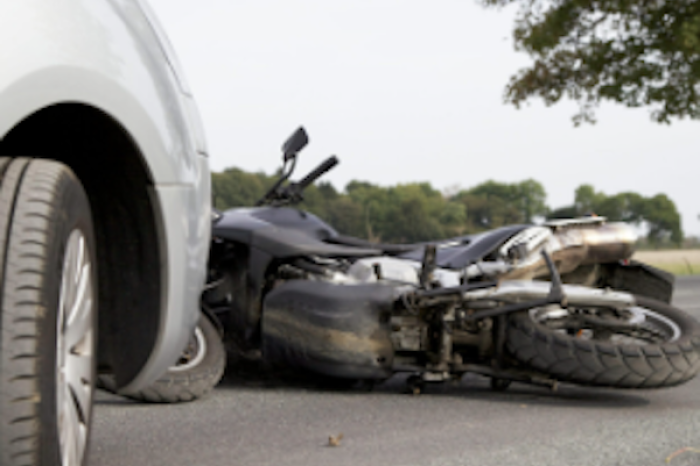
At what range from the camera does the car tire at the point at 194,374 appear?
187 inches

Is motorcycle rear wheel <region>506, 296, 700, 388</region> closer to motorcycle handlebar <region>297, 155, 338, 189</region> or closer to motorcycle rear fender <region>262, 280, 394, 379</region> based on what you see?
motorcycle rear fender <region>262, 280, 394, 379</region>

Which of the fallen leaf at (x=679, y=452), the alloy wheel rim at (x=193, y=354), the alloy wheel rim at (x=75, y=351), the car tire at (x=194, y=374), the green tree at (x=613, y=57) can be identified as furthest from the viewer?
the green tree at (x=613, y=57)

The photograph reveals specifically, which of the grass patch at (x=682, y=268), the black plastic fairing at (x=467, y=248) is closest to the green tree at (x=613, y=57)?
the grass patch at (x=682, y=268)

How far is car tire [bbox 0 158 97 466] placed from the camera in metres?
1.96

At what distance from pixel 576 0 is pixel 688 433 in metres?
18.5

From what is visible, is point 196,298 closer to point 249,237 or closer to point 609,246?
point 249,237

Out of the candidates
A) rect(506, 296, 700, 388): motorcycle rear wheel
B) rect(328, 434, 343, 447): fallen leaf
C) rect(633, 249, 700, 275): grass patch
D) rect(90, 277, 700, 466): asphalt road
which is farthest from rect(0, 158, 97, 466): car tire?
rect(633, 249, 700, 275): grass patch

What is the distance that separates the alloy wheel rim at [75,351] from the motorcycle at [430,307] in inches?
97.2

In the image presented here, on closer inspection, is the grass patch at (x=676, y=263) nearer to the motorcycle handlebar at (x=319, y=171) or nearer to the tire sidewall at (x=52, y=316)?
the motorcycle handlebar at (x=319, y=171)

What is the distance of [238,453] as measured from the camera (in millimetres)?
3693

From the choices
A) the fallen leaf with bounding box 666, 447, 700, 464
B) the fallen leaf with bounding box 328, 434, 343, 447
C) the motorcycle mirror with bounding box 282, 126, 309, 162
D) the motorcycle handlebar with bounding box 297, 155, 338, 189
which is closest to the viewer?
the fallen leaf with bounding box 666, 447, 700, 464

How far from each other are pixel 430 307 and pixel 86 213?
2.81 m

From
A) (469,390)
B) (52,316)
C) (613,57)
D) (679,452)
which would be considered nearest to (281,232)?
(469,390)

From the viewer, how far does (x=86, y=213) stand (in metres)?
2.39
